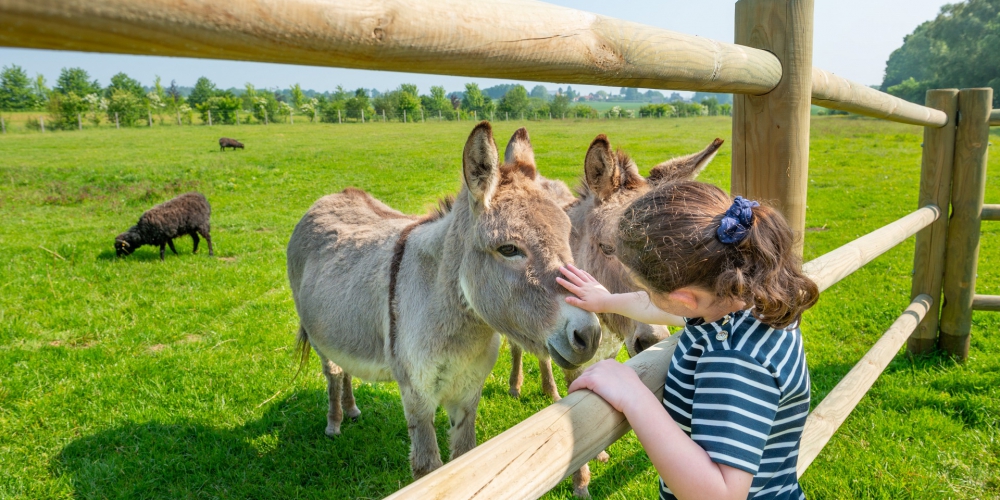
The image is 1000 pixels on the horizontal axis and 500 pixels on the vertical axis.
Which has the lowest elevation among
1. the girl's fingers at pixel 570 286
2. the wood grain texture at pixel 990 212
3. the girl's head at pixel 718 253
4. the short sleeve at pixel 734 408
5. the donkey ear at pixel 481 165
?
the wood grain texture at pixel 990 212

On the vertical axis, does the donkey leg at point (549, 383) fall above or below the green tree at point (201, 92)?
below

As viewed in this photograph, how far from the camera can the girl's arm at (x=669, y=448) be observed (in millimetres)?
1326

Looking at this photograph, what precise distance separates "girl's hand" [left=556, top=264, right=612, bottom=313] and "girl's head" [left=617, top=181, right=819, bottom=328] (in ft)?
1.58

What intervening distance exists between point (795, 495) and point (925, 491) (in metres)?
2.49

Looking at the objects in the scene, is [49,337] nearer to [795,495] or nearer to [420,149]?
[795,495]

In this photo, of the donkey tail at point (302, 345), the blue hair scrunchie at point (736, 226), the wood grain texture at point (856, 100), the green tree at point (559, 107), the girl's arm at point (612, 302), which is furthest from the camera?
the green tree at point (559, 107)

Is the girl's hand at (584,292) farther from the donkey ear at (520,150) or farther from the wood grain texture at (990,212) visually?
the wood grain texture at (990,212)

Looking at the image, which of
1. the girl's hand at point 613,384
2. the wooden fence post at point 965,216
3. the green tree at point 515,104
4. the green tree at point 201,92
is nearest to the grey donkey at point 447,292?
the girl's hand at point 613,384

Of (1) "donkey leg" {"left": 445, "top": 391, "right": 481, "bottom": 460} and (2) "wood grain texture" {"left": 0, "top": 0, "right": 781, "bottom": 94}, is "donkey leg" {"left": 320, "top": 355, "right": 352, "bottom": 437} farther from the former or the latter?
(2) "wood grain texture" {"left": 0, "top": 0, "right": 781, "bottom": 94}

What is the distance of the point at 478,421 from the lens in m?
4.78

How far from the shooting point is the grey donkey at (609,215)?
3213mm

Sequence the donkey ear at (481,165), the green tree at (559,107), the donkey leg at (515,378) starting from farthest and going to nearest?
the green tree at (559,107), the donkey leg at (515,378), the donkey ear at (481,165)

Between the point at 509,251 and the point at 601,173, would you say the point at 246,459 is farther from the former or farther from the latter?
the point at 601,173

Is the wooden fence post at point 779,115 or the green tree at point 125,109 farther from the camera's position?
the green tree at point 125,109
